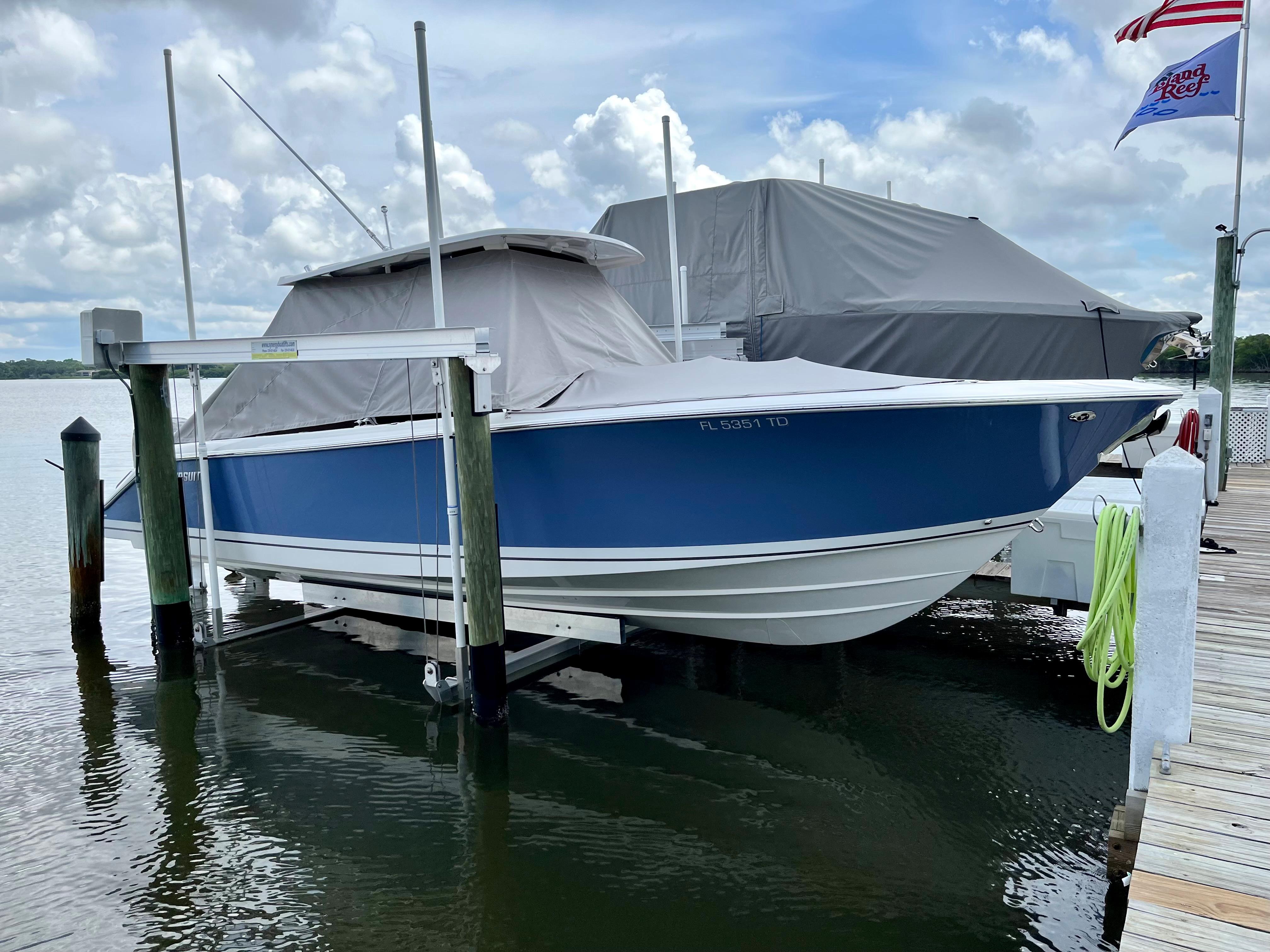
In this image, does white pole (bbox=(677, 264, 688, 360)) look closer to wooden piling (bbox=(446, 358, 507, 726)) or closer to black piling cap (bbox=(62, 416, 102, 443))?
wooden piling (bbox=(446, 358, 507, 726))

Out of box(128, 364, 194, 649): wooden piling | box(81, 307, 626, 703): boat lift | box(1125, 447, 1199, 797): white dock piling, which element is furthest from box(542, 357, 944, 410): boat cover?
box(128, 364, 194, 649): wooden piling

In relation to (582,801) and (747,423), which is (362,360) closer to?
(747,423)

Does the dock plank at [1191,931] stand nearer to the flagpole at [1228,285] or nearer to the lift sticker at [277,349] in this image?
the lift sticker at [277,349]

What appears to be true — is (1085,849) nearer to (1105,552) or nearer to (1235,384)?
(1105,552)

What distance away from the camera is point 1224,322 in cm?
938

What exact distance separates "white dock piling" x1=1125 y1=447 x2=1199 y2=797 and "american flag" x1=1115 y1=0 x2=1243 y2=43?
8.76 metres

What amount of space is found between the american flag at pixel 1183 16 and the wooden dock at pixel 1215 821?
7780 mm

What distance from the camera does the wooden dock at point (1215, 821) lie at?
235 cm

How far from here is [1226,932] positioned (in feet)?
7.61

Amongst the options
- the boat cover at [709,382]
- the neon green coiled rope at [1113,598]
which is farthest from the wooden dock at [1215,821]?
the boat cover at [709,382]

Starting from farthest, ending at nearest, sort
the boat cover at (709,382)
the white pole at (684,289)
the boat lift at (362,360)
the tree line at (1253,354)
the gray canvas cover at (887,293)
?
the tree line at (1253,354), the white pole at (684,289), the gray canvas cover at (887,293), the boat lift at (362,360), the boat cover at (709,382)

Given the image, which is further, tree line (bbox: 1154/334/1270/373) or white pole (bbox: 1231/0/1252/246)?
tree line (bbox: 1154/334/1270/373)

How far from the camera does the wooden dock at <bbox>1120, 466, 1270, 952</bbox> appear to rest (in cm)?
235

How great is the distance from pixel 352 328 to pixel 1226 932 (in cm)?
595
